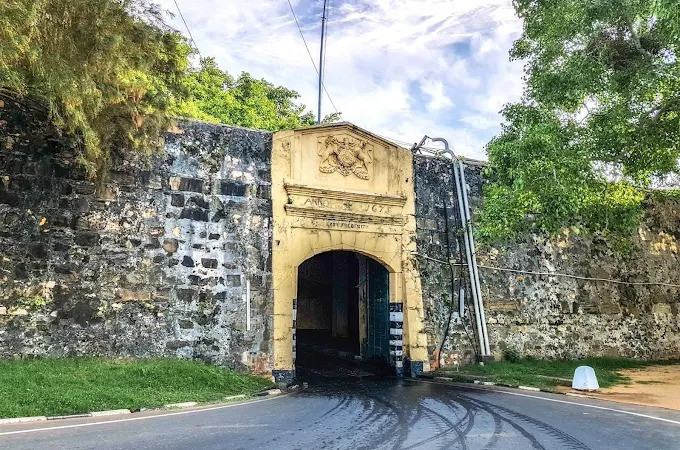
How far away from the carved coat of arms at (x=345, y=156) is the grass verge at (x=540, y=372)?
3913 mm

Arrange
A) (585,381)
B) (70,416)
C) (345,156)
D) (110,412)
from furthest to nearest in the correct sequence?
(345,156) → (585,381) → (110,412) → (70,416)

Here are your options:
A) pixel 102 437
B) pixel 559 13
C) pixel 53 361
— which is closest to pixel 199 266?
pixel 53 361

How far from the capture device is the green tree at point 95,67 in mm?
5676

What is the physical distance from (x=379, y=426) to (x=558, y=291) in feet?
25.1

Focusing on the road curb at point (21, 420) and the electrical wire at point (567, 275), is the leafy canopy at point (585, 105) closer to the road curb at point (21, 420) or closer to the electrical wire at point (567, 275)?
the electrical wire at point (567, 275)

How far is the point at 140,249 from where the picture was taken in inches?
323

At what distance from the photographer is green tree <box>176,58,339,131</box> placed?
18688 mm

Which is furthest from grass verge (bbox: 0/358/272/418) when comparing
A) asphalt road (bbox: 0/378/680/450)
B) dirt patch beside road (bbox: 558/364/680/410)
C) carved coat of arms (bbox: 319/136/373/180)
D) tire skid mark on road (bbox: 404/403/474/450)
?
dirt patch beside road (bbox: 558/364/680/410)

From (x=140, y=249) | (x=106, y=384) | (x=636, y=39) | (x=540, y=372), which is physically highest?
(x=636, y=39)

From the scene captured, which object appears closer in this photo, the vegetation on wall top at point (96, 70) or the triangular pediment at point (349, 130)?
the vegetation on wall top at point (96, 70)

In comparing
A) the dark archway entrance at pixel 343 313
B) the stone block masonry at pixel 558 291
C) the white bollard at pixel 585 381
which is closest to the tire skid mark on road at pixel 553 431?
the white bollard at pixel 585 381

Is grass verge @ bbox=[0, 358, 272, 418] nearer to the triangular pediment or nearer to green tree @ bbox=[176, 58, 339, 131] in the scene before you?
the triangular pediment

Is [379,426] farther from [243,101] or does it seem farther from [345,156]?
[243,101]

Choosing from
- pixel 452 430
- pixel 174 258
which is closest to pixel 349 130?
pixel 174 258
